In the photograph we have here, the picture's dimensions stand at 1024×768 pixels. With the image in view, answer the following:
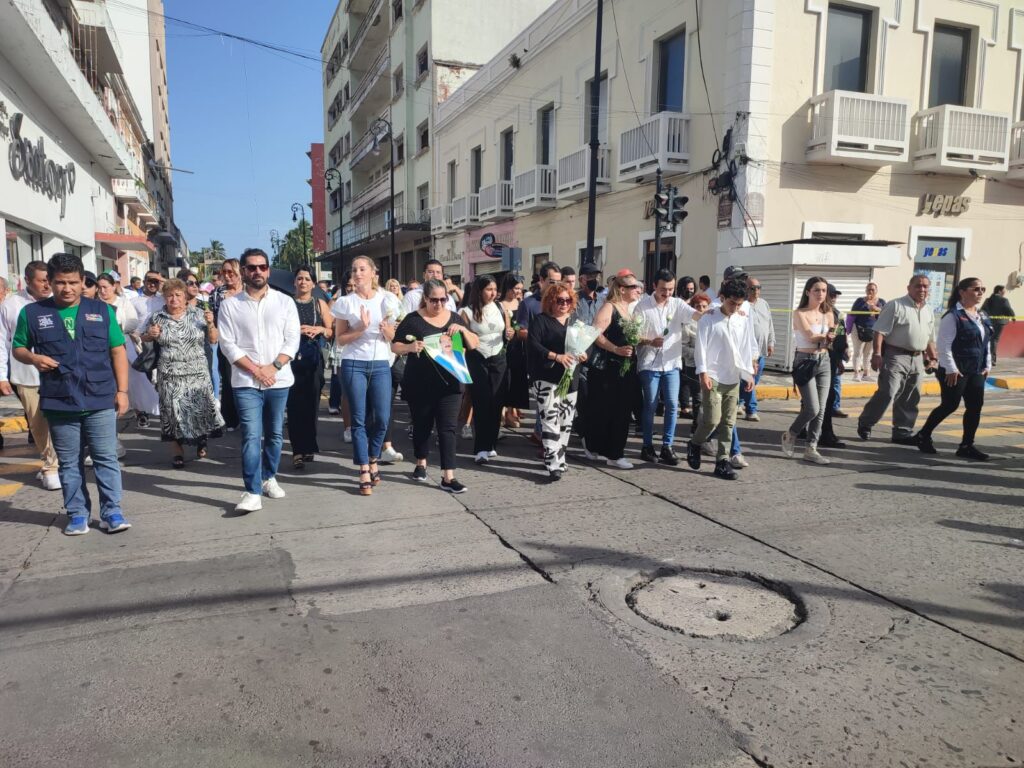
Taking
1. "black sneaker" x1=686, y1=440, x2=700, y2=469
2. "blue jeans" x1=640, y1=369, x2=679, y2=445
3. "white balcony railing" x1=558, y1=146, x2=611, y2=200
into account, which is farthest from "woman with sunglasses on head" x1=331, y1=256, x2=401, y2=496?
"white balcony railing" x1=558, y1=146, x2=611, y2=200

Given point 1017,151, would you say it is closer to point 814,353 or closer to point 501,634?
point 814,353

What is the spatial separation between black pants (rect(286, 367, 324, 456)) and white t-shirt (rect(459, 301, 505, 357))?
61.3 inches

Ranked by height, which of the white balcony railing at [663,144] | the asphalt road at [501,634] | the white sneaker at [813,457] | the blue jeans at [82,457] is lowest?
the asphalt road at [501,634]

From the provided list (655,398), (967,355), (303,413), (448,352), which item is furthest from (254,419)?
(967,355)

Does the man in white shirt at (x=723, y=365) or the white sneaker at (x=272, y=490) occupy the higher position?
the man in white shirt at (x=723, y=365)

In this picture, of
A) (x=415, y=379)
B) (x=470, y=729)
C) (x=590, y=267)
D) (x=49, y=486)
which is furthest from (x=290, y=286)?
(x=470, y=729)

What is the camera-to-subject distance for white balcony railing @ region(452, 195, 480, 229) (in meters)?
27.3

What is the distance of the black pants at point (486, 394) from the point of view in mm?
6727

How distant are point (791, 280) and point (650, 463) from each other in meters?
7.75

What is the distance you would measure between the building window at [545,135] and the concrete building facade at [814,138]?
2987mm

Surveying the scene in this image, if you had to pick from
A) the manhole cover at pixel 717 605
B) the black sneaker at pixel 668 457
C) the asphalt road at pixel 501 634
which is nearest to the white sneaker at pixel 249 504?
the asphalt road at pixel 501 634

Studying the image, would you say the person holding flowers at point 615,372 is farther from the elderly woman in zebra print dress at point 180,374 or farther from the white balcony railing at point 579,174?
the white balcony railing at point 579,174

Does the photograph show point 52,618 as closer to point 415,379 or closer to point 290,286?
point 415,379

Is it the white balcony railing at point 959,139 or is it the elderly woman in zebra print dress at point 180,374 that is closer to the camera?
the elderly woman in zebra print dress at point 180,374
